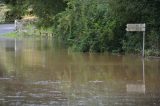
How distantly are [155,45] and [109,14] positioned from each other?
4.28 metres

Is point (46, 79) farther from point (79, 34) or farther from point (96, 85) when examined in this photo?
point (79, 34)

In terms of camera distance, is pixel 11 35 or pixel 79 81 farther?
pixel 11 35

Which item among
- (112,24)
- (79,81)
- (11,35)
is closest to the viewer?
(79,81)

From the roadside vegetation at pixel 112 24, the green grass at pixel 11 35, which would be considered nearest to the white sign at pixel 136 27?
the roadside vegetation at pixel 112 24

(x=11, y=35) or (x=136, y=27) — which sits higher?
(x=136, y=27)

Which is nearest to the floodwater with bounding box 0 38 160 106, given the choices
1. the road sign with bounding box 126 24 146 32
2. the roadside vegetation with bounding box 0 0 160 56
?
the road sign with bounding box 126 24 146 32

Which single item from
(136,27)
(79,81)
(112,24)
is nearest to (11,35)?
(112,24)

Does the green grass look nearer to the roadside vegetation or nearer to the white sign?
the roadside vegetation

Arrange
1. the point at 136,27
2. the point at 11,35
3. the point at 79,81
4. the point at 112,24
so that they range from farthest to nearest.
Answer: the point at 11,35, the point at 112,24, the point at 136,27, the point at 79,81

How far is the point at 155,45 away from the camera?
30.1 metres

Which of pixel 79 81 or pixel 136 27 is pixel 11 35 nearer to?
pixel 136 27

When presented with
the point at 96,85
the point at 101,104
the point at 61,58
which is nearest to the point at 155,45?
the point at 61,58

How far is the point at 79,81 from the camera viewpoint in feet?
63.3

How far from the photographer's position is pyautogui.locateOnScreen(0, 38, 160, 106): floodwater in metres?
14.8
